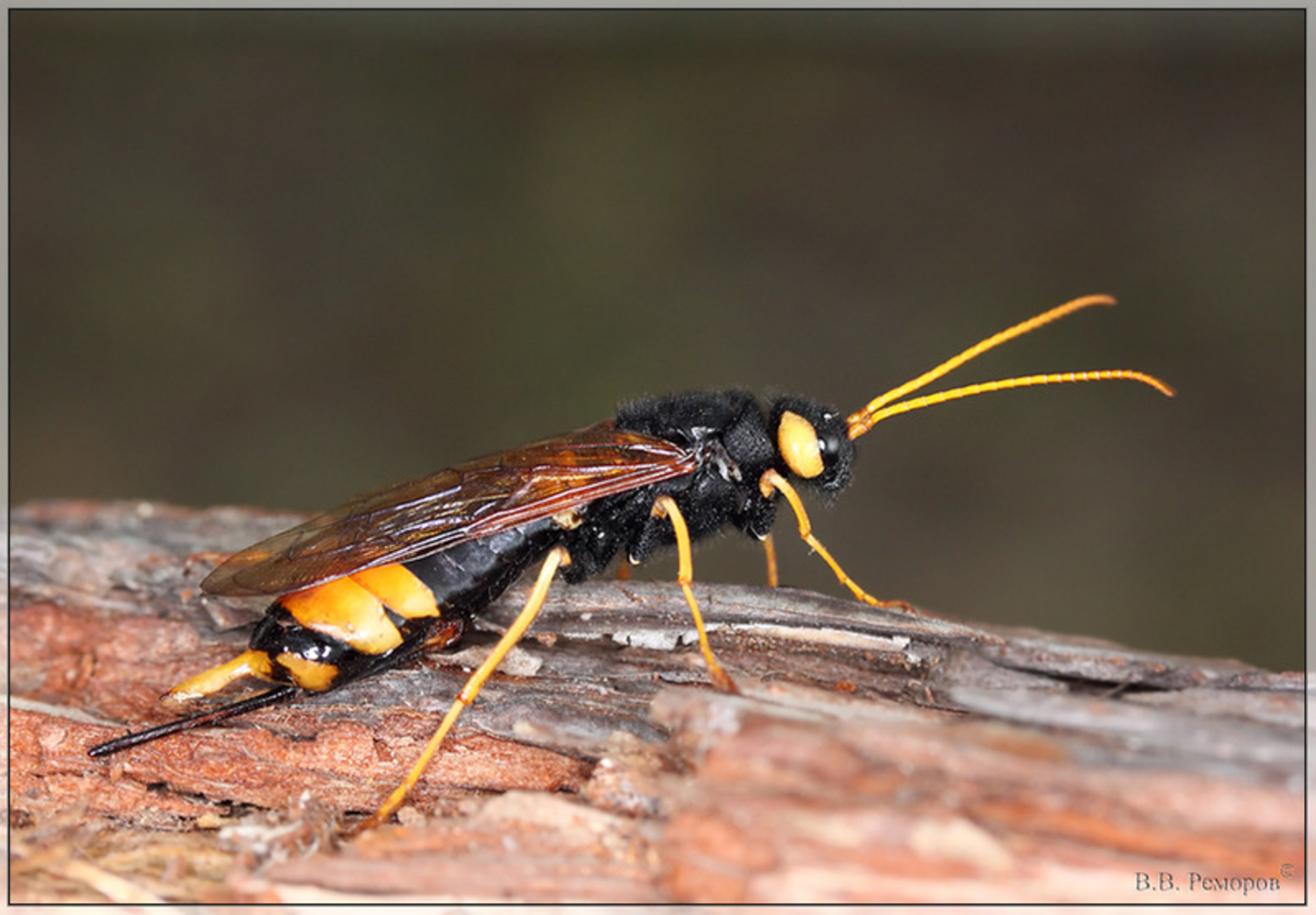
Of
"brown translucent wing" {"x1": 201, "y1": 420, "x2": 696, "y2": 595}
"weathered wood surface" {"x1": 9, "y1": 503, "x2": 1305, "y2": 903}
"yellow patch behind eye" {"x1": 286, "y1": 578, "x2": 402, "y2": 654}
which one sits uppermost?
"brown translucent wing" {"x1": 201, "y1": 420, "x2": 696, "y2": 595}

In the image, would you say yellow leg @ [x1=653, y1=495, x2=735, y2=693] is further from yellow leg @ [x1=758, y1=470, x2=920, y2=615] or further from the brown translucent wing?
yellow leg @ [x1=758, y1=470, x2=920, y2=615]

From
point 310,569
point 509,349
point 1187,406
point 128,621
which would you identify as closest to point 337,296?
point 509,349

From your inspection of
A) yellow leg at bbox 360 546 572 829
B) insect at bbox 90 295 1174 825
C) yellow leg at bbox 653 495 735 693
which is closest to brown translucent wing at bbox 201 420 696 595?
insect at bbox 90 295 1174 825

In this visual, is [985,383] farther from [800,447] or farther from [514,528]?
[514,528]

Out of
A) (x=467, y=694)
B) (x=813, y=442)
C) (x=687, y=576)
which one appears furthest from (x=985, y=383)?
(x=467, y=694)

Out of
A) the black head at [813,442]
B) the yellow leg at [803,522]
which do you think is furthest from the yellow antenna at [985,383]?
the yellow leg at [803,522]
